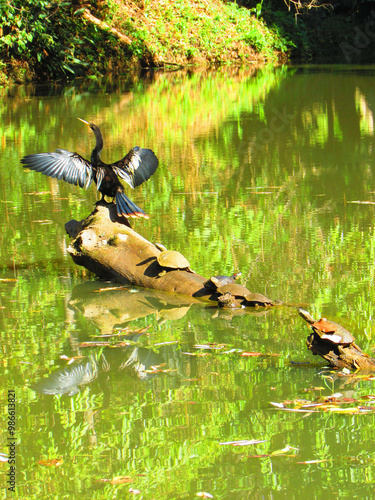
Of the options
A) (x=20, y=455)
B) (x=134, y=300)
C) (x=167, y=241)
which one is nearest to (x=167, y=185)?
(x=167, y=241)

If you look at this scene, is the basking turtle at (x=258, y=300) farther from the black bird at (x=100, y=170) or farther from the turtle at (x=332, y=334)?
the black bird at (x=100, y=170)

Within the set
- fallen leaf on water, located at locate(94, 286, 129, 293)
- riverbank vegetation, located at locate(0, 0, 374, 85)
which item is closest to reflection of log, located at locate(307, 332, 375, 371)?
fallen leaf on water, located at locate(94, 286, 129, 293)

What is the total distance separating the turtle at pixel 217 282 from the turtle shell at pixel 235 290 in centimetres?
4

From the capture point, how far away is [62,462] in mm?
2641

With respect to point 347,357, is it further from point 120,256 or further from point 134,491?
point 120,256

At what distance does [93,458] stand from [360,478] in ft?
3.45

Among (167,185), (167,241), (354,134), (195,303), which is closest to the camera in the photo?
(195,303)

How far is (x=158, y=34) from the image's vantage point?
24.8 metres

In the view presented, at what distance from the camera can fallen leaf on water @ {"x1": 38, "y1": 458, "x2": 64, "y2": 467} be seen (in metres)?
2.63

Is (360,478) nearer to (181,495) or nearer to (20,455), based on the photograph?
(181,495)

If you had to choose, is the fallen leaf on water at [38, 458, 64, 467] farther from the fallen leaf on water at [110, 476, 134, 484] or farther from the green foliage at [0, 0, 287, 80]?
the green foliage at [0, 0, 287, 80]

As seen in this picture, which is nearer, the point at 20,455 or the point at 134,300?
the point at 20,455

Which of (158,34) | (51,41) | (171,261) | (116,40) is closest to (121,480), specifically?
(171,261)

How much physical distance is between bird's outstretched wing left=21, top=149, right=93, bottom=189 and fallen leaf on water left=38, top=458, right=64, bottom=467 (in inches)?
108
